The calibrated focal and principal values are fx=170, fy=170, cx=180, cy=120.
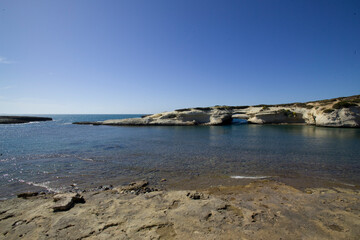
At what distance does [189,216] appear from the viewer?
4793mm

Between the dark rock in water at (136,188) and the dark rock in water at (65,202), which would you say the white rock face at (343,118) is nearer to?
the dark rock in water at (136,188)

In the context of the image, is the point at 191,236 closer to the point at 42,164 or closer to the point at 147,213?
the point at 147,213

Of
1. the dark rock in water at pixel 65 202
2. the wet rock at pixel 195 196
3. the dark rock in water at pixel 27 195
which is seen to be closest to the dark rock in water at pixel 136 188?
the dark rock in water at pixel 65 202

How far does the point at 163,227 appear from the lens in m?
4.29

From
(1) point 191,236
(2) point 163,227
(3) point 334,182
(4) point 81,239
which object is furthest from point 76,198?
(3) point 334,182

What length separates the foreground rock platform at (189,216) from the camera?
404 centimetres

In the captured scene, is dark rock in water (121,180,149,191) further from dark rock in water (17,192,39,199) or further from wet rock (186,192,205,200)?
dark rock in water (17,192,39,199)

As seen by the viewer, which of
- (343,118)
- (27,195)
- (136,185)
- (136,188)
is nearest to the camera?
(27,195)

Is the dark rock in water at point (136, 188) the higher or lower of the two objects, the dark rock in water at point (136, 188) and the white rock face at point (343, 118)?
the lower

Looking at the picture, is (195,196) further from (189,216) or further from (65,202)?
(65,202)

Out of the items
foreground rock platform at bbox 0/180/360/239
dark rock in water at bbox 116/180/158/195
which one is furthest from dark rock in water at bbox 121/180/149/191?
foreground rock platform at bbox 0/180/360/239

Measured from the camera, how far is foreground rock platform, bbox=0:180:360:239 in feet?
13.3

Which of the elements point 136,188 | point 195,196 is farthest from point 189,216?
point 136,188

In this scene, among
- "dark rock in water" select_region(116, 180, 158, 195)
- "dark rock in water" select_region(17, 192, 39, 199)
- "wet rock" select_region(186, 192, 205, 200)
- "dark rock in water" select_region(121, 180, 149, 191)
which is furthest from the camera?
"dark rock in water" select_region(121, 180, 149, 191)
